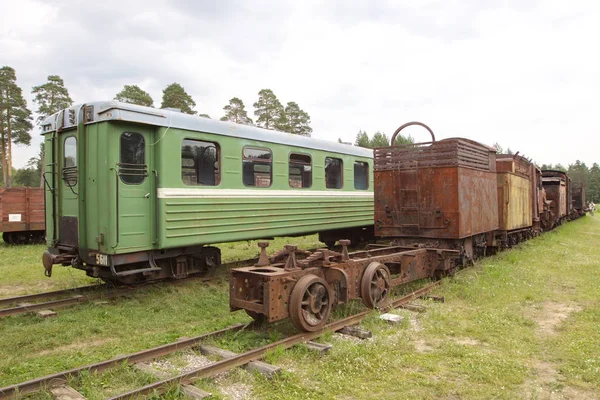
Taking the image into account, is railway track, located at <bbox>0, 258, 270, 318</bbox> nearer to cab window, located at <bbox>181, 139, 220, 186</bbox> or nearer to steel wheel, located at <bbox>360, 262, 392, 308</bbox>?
cab window, located at <bbox>181, 139, 220, 186</bbox>

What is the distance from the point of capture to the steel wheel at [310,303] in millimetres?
4836

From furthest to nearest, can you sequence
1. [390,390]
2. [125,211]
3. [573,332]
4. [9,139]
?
1. [9,139]
2. [125,211]
3. [573,332]
4. [390,390]

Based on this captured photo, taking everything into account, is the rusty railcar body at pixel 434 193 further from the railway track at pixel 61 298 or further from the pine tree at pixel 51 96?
the pine tree at pixel 51 96

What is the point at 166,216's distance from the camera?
7.02m

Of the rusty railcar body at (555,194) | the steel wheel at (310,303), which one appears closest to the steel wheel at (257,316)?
the steel wheel at (310,303)

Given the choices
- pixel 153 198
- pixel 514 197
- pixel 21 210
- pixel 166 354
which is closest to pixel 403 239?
pixel 514 197

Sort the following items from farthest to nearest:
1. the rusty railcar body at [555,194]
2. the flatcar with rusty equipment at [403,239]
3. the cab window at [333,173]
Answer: the rusty railcar body at [555,194] < the cab window at [333,173] < the flatcar with rusty equipment at [403,239]

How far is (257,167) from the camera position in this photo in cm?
877

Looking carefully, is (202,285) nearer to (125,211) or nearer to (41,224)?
(125,211)

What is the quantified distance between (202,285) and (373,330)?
3794mm

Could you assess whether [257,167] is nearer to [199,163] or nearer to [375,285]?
[199,163]

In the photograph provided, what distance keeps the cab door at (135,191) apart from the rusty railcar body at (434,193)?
13.7 ft

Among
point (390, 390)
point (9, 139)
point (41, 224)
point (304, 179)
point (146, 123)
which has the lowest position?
point (390, 390)

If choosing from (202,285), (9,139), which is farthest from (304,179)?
Answer: (9,139)
